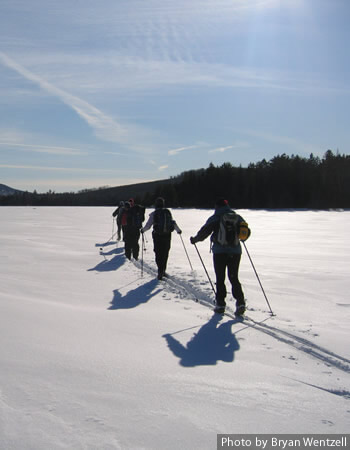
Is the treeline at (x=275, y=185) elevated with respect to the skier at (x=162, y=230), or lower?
elevated

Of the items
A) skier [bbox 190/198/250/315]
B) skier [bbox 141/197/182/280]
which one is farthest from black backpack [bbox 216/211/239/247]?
skier [bbox 141/197/182/280]

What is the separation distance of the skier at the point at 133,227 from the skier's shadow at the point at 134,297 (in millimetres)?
4521

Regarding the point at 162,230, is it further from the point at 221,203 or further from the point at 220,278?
the point at 220,278

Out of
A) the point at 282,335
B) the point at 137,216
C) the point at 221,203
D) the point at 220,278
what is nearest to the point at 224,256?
the point at 220,278

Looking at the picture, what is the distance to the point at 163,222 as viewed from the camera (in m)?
10.4

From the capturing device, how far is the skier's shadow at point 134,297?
7.18 metres

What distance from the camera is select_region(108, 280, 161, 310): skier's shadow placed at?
7.18 meters

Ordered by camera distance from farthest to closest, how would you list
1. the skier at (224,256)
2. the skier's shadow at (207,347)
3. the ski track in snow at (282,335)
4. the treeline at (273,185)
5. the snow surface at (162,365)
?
the treeline at (273,185)
the skier at (224,256)
the ski track in snow at (282,335)
the skier's shadow at (207,347)
the snow surface at (162,365)

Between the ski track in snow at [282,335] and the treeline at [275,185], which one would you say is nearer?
the ski track in snow at [282,335]

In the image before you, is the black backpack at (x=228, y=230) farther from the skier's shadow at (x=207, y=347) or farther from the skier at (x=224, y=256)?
the skier's shadow at (x=207, y=347)

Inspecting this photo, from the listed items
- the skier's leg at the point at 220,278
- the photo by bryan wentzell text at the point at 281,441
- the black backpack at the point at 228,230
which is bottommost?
the photo by bryan wentzell text at the point at 281,441

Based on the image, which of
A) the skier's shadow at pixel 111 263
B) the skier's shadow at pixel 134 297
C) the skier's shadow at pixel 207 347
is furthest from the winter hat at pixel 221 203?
the skier's shadow at pixel 111 263

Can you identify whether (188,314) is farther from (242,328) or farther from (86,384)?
(86,384)

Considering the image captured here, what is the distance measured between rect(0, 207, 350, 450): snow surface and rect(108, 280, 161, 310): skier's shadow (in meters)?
0.02
